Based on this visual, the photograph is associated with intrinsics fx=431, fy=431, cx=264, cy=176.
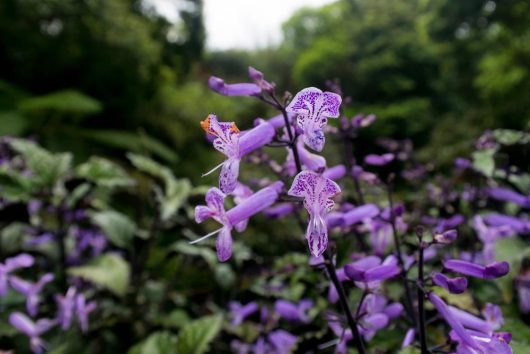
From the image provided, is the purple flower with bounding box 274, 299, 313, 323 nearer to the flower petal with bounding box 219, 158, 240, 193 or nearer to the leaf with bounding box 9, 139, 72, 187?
the flower petal with bounding box 219, 158, 240, 193

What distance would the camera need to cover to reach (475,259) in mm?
1334

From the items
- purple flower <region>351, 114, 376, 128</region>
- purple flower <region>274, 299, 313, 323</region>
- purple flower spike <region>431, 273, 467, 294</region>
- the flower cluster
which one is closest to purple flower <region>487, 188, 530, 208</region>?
the flower cluster

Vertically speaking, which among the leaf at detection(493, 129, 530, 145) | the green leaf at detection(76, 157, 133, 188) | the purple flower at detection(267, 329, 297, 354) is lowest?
the purple flower at detection(267, 329, 297, 354)

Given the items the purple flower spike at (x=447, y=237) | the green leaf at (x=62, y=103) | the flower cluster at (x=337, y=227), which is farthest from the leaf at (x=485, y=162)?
the green leaf at (x=62, y=103)

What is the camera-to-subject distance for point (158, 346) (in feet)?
3.63

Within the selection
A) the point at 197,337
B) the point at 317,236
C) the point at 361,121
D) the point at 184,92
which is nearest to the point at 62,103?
the point at 184,92

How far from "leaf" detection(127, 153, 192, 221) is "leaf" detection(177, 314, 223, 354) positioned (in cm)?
40

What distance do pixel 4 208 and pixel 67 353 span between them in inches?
22.5

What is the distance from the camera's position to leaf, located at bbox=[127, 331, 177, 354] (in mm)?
1090

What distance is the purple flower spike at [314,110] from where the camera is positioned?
60 centimetres

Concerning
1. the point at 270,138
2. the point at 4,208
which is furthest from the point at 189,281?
the point at 270,138

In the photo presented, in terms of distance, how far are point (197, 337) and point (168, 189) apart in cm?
62

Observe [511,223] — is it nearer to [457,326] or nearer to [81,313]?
[457,326]

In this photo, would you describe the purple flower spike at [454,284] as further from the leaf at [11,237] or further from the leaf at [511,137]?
the leaf at [11,237]
